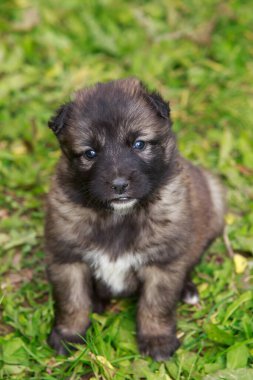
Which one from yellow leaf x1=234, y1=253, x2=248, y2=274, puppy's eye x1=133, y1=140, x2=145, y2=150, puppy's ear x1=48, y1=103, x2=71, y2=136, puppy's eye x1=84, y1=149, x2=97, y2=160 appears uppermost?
puppy's ear x1=48, y1=103, x2=71, y2=136

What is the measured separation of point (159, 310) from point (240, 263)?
1.00m

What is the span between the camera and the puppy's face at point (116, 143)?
3.60m

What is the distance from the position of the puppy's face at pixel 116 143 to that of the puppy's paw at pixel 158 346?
0.93 meters

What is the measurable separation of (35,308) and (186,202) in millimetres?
1333

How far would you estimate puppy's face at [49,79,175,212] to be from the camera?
11.8 ft

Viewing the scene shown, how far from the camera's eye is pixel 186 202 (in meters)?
4.11

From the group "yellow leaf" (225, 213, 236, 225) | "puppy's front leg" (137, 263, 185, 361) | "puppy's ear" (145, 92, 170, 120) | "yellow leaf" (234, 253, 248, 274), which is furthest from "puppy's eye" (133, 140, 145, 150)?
"yellow leaf" (225, 213, 236, 225)

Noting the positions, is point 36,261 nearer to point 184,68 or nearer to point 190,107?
point 190,107

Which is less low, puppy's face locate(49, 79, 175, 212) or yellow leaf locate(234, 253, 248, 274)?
puppy's face locate(49, 79, 175, 212)

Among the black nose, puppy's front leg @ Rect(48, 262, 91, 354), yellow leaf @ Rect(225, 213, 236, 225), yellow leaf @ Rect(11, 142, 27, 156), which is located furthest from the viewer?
yellow leaf @ Rect(11, 142, 27, 156)

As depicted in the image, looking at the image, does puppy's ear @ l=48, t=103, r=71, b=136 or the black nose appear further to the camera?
puppy's ear @ l=48, t=103, r=71, b=136

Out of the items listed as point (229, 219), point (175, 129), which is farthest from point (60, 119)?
point (175, 129)

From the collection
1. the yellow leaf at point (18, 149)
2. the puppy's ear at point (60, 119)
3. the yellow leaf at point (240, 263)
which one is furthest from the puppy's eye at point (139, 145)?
the yellow leaf at point (18, 149)

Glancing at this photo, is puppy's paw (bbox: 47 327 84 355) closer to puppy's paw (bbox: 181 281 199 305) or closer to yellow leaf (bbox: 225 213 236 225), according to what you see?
puppy's paw (bbox: 181 281 199 305)
